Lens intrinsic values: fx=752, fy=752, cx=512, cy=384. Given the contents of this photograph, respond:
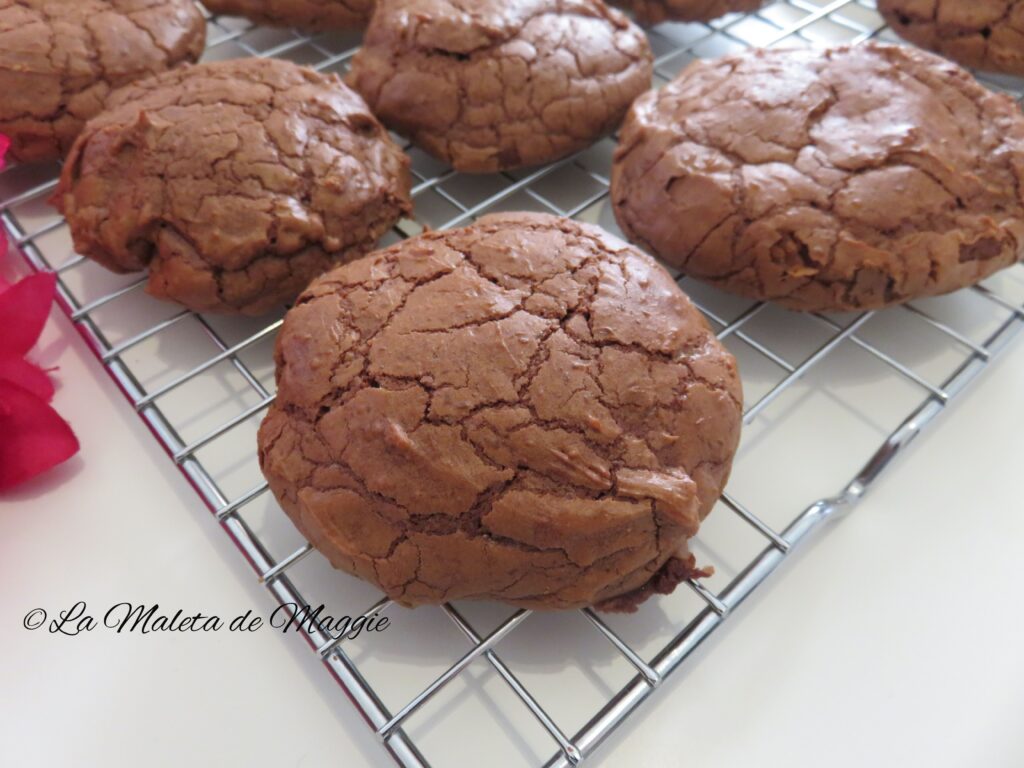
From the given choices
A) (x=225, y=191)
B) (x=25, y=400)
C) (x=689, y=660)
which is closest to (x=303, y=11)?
(x=225, y=191)

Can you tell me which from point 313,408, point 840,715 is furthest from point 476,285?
point 840,715

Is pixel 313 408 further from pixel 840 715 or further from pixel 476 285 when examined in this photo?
pixel 840 715

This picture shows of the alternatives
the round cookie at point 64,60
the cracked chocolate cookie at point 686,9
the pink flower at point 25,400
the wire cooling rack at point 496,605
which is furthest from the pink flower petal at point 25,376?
the cracked chocolate cookie at point 686,9

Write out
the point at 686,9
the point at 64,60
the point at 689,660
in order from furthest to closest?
the point at 686,9 → the point at 64,60 → the point at 689,660

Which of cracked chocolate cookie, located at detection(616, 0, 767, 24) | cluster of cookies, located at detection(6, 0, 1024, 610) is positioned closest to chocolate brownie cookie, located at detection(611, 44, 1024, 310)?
cluster of cookies, located at detection(6, 0, 1024, 610)

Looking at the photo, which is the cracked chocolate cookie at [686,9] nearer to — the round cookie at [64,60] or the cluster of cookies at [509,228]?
the cluster of cookies at [509,228]

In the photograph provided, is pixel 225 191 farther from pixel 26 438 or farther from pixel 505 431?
pixel 505 431
